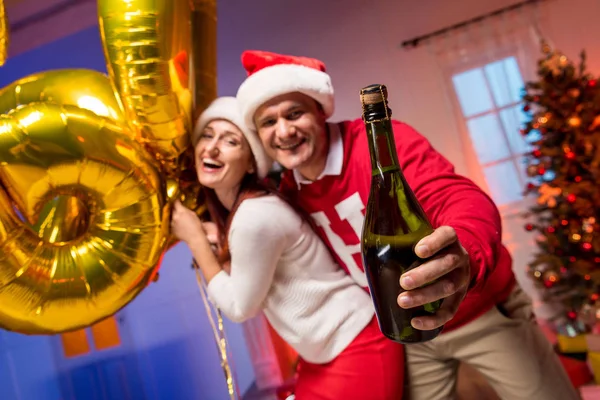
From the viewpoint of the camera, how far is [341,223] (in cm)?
118

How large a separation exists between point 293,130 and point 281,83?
109 mm

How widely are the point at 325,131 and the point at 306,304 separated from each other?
15.9 inches

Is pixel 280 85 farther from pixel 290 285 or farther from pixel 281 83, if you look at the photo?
pixel 290 285

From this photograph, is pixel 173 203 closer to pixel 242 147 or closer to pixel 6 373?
pixel 242 147

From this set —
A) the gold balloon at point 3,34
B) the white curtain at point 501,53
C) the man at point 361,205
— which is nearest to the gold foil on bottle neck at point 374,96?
the man at point 361,205

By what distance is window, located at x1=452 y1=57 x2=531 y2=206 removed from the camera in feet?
11.1

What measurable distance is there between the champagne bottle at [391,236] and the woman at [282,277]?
44 cm

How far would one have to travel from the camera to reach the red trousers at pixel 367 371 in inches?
45.1

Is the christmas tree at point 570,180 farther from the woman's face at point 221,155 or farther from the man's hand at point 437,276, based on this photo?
the man's hand at point 437,276

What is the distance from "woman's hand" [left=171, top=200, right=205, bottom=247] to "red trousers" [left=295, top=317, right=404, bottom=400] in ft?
1.43

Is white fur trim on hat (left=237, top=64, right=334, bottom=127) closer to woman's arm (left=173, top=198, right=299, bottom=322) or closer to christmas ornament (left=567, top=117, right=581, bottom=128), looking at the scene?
woman's arm (left=173, top=198, right=299, bottom=322)

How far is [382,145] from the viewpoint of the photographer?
2.22 ft

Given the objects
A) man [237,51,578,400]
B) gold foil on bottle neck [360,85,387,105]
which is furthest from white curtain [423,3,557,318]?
gold foil on bottle neck [360,85,387,105]

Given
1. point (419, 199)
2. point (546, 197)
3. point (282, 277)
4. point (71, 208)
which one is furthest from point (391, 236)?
point (546, 197)
